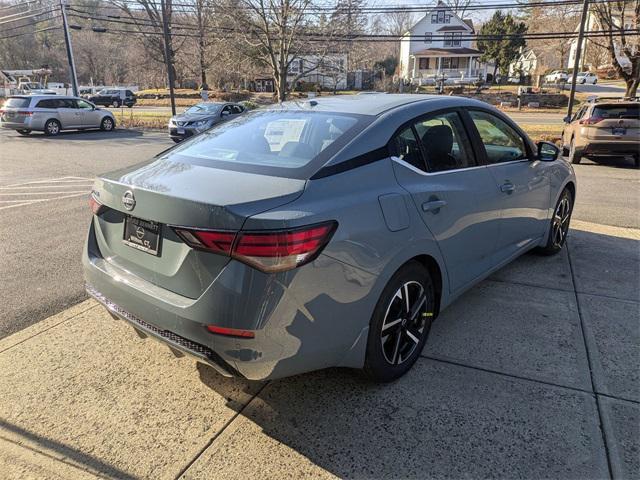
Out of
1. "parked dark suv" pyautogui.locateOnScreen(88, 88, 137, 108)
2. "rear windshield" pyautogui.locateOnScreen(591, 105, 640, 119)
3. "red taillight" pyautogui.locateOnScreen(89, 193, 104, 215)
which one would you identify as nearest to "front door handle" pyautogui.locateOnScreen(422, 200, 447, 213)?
"red taillight" pyautogui.locateOnScreen(89, 193, 104, 215)

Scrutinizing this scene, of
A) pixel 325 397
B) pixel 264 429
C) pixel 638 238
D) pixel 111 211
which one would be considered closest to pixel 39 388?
pixel 111 211

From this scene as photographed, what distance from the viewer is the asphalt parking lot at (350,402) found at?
2305mm

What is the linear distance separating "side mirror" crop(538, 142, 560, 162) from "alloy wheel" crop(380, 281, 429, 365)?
221 cm

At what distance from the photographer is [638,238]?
19.3 ft

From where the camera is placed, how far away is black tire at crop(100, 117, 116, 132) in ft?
70.5

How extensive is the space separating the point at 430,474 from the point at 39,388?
2.27 meters

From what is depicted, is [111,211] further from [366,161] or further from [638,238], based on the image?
[638,238]

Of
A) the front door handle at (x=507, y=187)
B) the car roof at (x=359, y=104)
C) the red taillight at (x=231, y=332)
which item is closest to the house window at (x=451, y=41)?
the front door handle at (x=507, y=187)

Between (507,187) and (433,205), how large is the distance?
117 cm

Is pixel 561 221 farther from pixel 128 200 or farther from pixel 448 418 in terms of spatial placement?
pixel 128 200

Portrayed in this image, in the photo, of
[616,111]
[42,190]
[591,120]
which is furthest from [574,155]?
[42,190]

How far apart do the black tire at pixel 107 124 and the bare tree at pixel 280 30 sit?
7.44 meters

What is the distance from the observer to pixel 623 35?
18.0 m

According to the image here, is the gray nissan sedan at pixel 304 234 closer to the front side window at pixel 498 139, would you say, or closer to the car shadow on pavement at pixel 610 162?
the front side window at pixel 498 139
